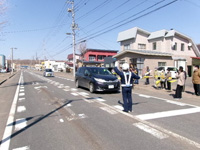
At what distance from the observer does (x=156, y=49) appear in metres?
28.7

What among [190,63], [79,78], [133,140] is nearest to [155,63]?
[190,63]

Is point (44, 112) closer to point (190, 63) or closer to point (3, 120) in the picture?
point (3, 120)

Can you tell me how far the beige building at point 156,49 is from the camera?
23203 mm

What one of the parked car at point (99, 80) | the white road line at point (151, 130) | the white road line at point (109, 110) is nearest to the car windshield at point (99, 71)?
the parked car at point (99, 80)

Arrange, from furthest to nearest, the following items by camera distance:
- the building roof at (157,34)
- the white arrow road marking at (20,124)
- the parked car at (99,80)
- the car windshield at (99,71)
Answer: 1. the building roof at (157,34)
2. the car windshield at (99,71)
3. the parked car at (99,80)
4. the white arrow road marking at (20,124)

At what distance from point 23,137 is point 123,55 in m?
23.5

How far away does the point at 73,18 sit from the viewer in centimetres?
2928

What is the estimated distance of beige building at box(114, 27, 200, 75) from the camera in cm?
2320

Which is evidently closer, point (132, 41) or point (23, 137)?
point (23, 137)

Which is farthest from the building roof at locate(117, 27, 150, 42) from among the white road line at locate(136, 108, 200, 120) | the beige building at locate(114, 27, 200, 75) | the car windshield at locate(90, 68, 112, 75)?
the white road line at locate(136, 108, 200, 120)

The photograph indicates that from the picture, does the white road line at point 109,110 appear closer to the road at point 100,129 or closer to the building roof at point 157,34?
the road at point 100,129

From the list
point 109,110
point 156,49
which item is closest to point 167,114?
point 109,110

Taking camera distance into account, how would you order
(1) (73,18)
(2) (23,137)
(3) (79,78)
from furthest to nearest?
(1) (73,18), (3) (79,78), (2) (23,137)

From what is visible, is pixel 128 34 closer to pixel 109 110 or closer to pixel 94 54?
pixel 94 54
